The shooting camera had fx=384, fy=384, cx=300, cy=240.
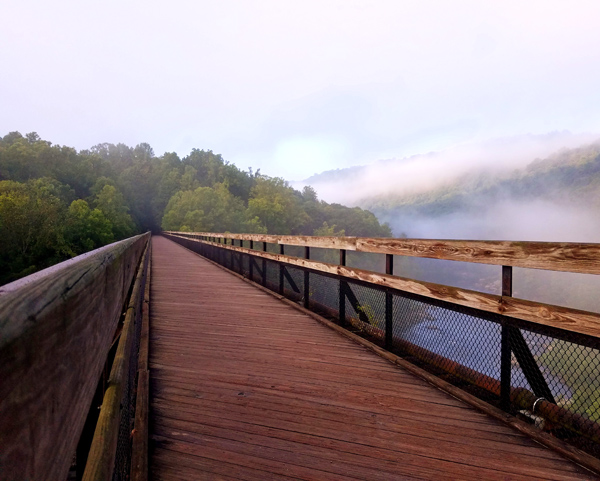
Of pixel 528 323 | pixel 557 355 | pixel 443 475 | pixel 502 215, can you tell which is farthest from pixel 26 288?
pixel 502 215

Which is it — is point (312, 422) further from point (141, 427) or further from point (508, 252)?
point (508, 252)

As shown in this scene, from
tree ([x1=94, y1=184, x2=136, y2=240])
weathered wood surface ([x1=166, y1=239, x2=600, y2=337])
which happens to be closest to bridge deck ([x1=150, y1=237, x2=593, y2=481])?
weathered wood surface ([x1=166, y1=239, x2=600, y2=337])

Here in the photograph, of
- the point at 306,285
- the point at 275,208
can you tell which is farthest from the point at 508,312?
the point at 275,208

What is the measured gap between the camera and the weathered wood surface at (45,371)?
35 centimetres

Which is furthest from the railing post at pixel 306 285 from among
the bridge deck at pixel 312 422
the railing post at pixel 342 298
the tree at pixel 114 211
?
the tree at pixel 114 211

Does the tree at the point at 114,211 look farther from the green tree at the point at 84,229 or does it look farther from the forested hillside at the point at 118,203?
the green tree at the point at 84,229

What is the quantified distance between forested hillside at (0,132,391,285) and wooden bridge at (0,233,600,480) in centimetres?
4708

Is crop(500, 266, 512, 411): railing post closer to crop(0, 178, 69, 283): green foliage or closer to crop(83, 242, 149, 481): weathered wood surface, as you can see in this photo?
crop(83, 242, 149, 481): weathered wood surface

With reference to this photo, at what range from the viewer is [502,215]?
190 m

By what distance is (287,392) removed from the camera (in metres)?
2.69

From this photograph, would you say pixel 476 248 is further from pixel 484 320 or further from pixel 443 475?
pixel 443 475

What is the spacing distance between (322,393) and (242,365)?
0.85 metres

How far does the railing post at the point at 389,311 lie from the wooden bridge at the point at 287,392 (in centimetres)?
2

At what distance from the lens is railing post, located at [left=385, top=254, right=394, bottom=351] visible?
3.43 m
